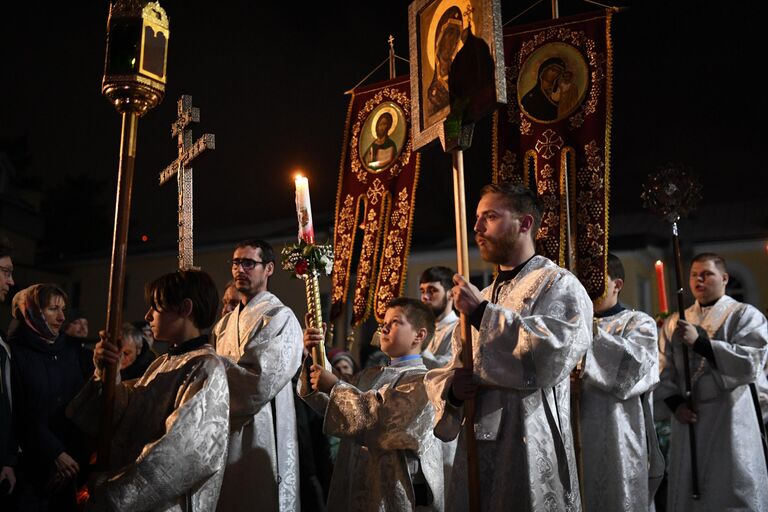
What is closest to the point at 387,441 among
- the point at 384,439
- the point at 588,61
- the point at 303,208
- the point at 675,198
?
the point at 384,439

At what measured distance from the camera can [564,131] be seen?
663 centimetres

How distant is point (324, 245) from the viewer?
5.12 metres

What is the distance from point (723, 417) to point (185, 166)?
17.9 ft

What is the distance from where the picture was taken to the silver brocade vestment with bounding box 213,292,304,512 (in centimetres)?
480

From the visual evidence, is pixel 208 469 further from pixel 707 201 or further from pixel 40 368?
pixel 707 201

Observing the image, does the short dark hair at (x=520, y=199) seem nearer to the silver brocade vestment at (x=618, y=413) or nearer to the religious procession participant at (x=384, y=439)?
the religious procession participant at (x=384, y=439)

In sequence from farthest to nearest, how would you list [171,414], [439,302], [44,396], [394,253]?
[394,253]
[439,302]
[44,396]
[171,414]

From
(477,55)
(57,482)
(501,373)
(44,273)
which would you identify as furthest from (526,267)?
(44,273)

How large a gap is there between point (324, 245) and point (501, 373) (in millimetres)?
1894

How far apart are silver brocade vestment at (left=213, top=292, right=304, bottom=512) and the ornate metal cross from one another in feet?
4.29

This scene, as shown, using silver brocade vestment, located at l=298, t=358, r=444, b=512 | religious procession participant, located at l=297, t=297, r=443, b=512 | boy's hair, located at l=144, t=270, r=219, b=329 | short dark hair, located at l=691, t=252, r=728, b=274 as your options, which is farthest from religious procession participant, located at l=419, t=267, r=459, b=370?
boy's hair, located at l=144, t=270, r=219, b=329

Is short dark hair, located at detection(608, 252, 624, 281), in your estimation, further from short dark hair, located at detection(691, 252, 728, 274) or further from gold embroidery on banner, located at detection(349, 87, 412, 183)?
gold embroidery on banner, located at detection(349, 87, 412, 183)

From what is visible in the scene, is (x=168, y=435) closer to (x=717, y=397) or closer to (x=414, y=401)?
(x=414, y=401)

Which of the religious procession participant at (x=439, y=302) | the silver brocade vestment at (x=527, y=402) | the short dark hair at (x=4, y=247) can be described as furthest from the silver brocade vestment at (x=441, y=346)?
the short dark hair at (x=4, y=247)
